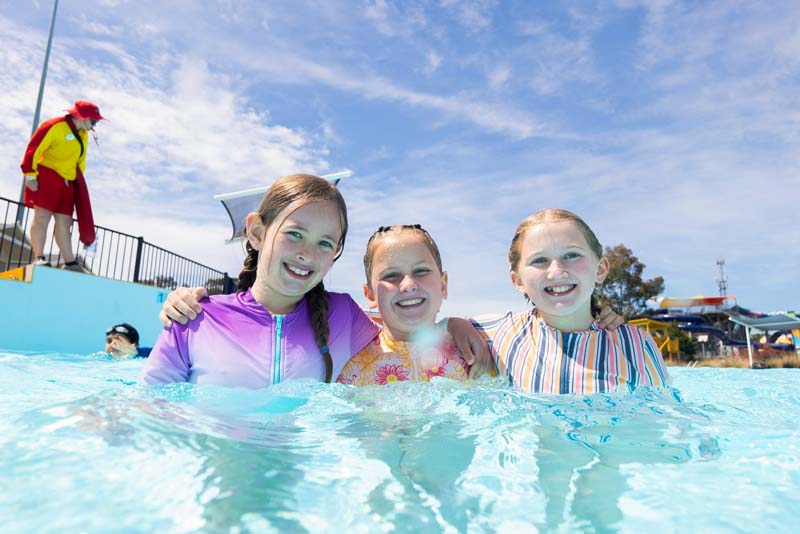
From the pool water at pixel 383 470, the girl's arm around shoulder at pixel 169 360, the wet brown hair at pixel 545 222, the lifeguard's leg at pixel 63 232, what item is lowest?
the pool water at pixel 383 470

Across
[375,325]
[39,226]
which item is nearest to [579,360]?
[375,325]

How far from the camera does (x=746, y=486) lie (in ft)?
4.46

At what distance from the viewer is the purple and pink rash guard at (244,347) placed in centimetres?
254

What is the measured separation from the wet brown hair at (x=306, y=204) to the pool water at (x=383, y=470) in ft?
2.07

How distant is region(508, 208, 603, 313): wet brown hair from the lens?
2.93 metres

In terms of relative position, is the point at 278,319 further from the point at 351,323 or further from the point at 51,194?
the point at 51,194

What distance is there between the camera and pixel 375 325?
3088mm

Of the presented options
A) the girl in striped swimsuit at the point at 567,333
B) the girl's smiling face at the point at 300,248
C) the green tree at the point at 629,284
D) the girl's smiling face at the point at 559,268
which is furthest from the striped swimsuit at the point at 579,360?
the green tree at the point at 629,284

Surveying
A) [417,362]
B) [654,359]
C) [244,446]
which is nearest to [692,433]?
[654,359]

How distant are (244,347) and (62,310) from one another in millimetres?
7673

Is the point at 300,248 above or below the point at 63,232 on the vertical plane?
below

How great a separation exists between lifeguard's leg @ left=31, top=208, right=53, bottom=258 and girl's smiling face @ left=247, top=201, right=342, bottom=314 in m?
6.42

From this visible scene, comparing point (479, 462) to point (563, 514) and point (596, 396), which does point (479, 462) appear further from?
point (596, 396)

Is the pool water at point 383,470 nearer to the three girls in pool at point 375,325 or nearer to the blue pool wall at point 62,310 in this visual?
the three girls in pool at point 375,325
